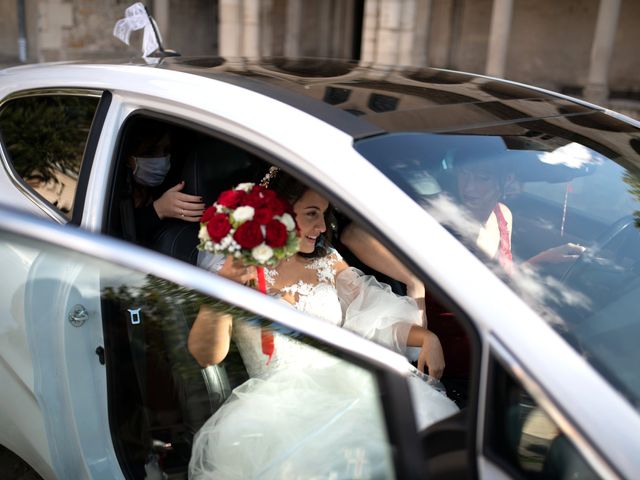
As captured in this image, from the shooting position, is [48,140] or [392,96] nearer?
[392,96]

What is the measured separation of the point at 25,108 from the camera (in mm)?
2428

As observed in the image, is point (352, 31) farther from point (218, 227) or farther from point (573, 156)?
point (218, 227)

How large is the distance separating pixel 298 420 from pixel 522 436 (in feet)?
1.70

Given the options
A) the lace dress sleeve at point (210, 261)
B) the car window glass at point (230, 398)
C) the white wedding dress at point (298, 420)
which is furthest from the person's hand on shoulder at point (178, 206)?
the white wedding dress at point (298, 420)

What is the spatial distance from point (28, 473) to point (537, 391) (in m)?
1.95

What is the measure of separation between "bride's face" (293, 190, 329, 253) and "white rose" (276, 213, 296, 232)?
287 mm

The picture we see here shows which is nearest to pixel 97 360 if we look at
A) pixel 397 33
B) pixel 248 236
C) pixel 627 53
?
pixel 248 236

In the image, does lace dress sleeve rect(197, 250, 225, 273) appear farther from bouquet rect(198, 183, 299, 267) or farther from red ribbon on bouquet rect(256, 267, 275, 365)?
red ribbon on bouquet rect(256, 267, 275, 365)

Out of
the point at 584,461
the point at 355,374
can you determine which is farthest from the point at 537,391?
the point at 355,374

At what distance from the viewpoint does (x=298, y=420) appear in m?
1.53

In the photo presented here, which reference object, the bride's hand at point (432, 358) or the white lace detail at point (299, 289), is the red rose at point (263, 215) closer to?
the white lace detail at point (299, 289)

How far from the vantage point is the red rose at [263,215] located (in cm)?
183

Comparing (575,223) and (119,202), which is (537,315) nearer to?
(575,223)

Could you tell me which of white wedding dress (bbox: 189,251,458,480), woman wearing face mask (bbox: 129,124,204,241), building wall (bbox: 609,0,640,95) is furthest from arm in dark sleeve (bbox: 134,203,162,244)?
building wall (bbox: 609,0,640,95)
